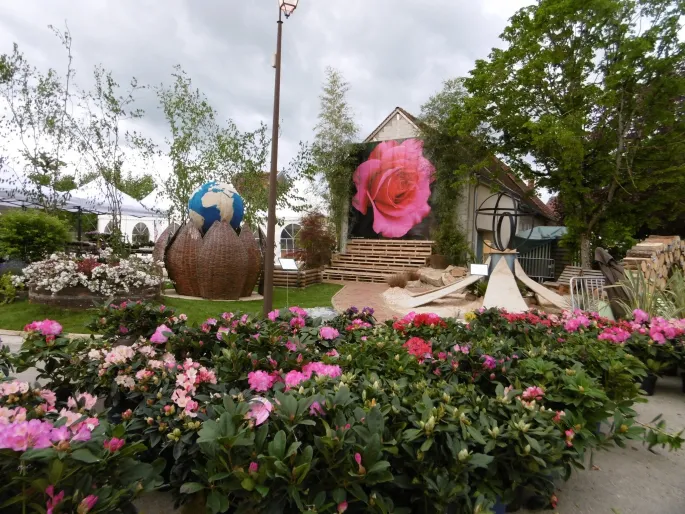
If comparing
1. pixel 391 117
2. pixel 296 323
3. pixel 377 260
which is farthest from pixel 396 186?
pixel 296 323

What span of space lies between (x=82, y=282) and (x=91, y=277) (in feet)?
0.50

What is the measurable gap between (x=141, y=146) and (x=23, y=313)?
542cm

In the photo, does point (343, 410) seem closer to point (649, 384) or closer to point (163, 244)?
point (649, 384)

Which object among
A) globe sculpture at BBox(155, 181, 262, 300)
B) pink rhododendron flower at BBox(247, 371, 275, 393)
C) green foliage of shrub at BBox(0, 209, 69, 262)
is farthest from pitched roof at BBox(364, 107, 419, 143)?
pink rhododendron flower at BBox(247, 371, 275, 393)

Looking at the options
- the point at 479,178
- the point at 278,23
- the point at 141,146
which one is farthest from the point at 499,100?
the point at 141,146

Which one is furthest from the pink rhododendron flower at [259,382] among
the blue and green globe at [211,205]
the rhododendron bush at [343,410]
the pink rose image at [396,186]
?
the pink rose image at [396,186]

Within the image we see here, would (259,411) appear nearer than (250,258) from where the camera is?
Yes

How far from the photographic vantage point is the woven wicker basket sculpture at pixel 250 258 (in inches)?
336

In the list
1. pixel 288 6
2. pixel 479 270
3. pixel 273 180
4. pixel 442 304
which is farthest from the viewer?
pixel 442 304

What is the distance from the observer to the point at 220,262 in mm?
8227

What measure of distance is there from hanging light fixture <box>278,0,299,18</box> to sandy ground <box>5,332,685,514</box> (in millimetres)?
6074

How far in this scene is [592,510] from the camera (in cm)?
193

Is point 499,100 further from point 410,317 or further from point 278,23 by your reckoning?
point 410,317

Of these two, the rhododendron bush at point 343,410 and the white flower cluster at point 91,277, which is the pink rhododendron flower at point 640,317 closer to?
the rhododendron bush at point 343,410
